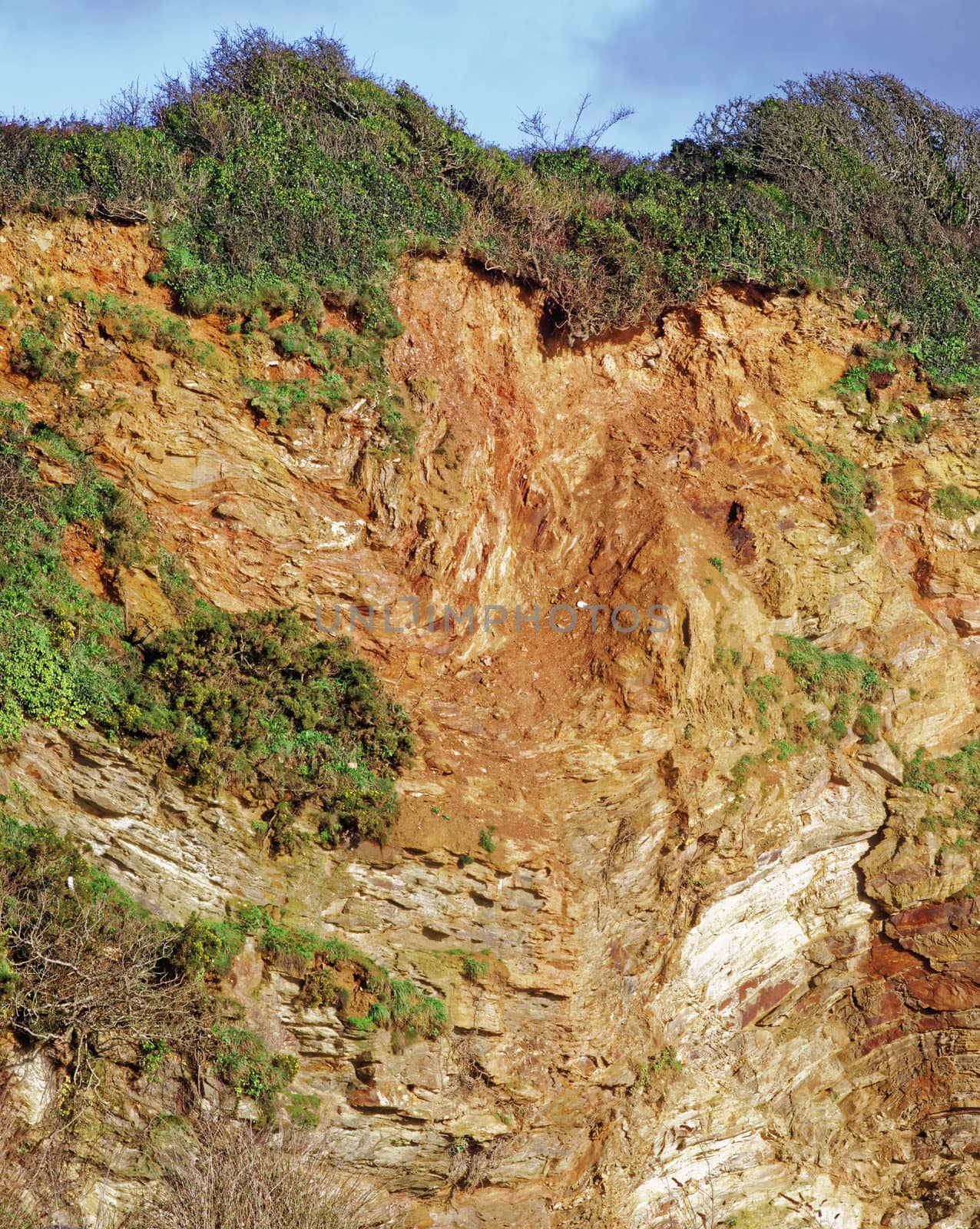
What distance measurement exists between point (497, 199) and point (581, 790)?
10.4 m

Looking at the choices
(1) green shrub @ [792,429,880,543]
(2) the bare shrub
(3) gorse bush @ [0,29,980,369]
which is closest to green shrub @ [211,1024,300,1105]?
(2) the bare shrub

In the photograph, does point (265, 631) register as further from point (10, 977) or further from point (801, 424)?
point (801, 424)

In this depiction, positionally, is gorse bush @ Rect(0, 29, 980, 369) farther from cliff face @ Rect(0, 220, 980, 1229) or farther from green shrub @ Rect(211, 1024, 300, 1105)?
green shrub @ Rect(211, 1024, 300, 1105)

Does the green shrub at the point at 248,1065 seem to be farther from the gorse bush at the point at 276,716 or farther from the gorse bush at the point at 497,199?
the gorse bush at the point at 497,199

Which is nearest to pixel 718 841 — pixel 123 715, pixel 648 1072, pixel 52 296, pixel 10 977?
→ pixel 648 1072

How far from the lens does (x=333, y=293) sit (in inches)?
672

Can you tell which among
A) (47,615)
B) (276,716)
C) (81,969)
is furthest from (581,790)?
(47,615)

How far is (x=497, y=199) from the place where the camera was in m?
19.1

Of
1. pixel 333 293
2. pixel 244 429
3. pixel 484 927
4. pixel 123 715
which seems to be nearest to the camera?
pixel 123 715

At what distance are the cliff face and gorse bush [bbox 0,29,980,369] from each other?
878 mm

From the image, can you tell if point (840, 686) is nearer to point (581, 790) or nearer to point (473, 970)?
point (581, 790)

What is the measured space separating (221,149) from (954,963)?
17033 mm

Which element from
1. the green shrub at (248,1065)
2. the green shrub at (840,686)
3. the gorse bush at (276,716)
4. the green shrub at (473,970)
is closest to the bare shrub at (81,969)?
the green shrub at (248,1065)

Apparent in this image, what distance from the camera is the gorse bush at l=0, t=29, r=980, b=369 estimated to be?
54.2ft
